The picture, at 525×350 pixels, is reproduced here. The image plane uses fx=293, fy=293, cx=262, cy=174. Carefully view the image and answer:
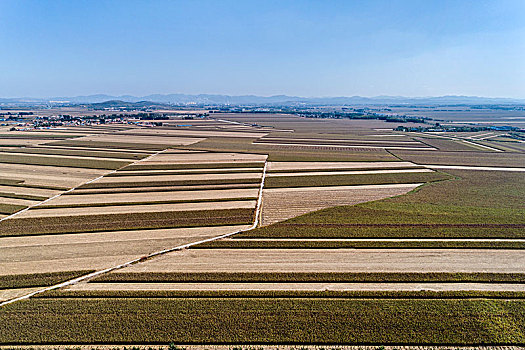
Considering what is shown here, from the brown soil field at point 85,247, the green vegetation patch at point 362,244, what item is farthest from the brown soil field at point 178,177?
the green vegetation patch at point 362,244

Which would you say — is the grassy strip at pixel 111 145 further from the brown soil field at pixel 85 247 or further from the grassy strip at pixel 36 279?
the grassy strip at pixel 36 279

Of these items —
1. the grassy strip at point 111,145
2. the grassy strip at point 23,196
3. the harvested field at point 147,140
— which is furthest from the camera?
the harvested field at point 147,140

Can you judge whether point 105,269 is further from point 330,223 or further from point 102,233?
point 330,223

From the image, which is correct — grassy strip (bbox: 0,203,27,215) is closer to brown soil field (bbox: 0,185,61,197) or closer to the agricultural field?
the agricultural field

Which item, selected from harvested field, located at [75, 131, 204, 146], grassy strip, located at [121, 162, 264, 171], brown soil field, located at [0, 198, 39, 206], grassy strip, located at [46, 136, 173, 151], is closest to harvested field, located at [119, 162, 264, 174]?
grassy strip, located at [121, 162, 264, 171]

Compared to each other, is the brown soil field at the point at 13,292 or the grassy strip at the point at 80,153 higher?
the grassy strip at the point at 80,153

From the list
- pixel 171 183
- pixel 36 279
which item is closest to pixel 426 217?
pixel 171 183

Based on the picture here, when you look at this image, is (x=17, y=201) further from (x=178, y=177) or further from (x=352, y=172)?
(x=352, y=172)
